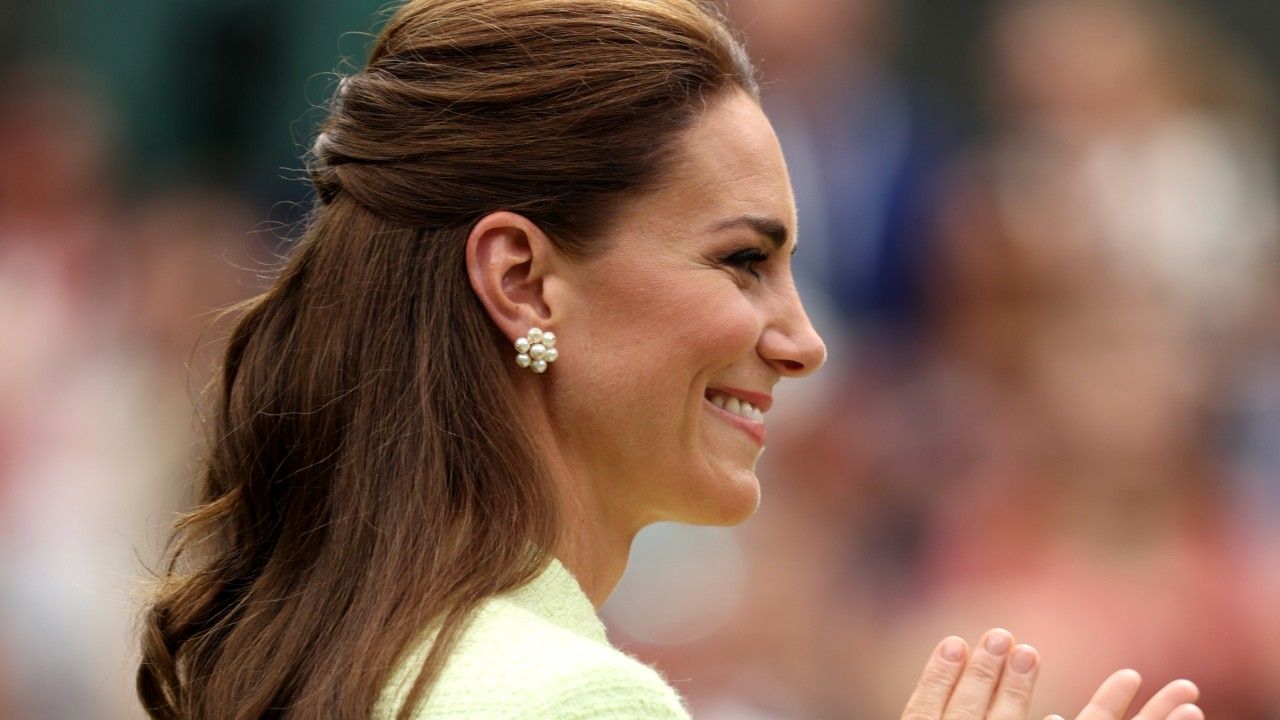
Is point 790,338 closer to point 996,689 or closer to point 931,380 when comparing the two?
point 996,689

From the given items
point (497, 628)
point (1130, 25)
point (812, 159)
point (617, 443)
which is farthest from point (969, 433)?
point (497, 628)

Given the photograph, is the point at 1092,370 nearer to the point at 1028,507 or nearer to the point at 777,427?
the point at 1028,507

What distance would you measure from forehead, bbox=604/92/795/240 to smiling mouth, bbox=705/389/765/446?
22 centimetres

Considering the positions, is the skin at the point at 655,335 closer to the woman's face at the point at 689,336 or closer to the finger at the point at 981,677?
the woman's face at the point at 689,336

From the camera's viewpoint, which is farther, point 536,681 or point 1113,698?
point 1113,698

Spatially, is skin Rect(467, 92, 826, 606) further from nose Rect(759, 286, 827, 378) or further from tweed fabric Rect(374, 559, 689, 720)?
tweed fabric Rect(374, 559, 689, 720)

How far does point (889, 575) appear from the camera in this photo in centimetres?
450

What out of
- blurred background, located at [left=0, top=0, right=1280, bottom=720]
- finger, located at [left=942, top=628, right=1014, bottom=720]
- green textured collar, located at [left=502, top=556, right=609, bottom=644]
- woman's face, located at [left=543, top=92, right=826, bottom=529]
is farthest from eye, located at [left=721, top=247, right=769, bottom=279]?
blurred background, located at [left=0, top=0, right=1280, bottom=720]

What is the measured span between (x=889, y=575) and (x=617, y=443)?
2.55 metres

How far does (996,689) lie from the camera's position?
1930 mm

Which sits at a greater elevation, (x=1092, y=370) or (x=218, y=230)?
(x=1092, y=370)

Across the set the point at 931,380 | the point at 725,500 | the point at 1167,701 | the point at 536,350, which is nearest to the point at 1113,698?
the point at 1167,701

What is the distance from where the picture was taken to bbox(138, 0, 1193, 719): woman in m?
1.90

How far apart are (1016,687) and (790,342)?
552 mm
